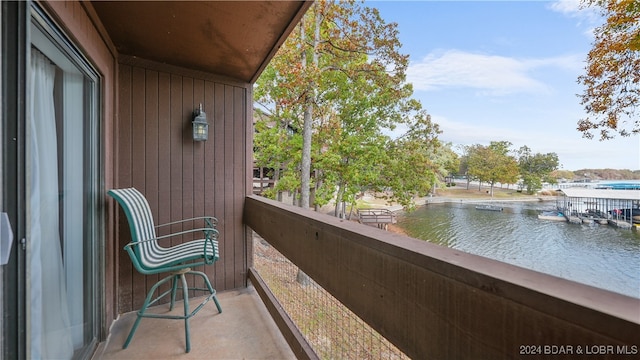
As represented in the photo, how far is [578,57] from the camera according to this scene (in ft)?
16.5

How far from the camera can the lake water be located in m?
3.82

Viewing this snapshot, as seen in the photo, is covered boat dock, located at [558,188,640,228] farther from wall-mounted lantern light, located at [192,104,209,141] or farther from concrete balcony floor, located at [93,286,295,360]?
wall-mounted lantern light, located at [192,104,209,141]

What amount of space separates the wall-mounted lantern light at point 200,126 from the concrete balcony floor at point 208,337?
1.49 meters

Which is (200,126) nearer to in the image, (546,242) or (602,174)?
(602,174)

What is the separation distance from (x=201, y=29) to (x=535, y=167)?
7.56 meters

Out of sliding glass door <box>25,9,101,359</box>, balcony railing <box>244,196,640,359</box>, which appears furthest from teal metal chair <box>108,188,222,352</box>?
balcony railing <box>244,196,640,359</box>

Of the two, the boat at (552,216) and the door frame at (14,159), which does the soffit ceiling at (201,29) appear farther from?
the boat at (552,216)

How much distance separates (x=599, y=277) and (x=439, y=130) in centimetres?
641

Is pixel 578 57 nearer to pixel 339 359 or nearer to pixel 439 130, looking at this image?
pixel 439 130

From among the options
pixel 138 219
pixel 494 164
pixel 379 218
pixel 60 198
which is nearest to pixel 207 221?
pixel 138 219

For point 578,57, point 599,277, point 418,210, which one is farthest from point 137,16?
point 418,210

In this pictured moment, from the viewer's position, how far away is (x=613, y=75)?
14.4 ft

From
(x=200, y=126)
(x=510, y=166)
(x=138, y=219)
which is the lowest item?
(x=138, y=219)

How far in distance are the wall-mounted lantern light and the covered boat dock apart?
5439 mm
